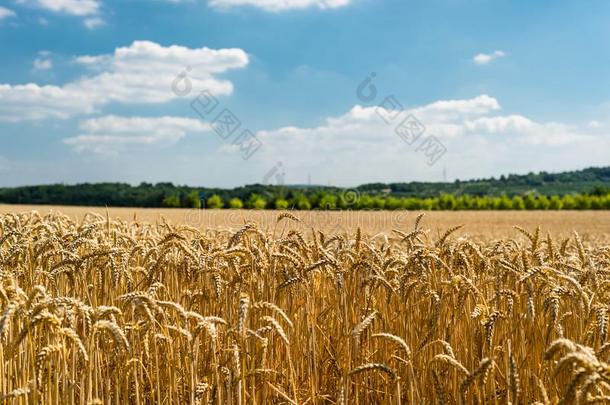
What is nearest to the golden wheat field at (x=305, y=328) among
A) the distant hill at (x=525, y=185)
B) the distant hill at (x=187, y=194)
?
the distant hill at (x=187, y=194)

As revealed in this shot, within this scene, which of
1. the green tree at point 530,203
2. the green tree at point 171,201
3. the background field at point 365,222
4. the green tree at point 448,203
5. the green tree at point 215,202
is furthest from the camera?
the green tree at point 171,201

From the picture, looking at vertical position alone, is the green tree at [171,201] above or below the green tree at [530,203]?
above

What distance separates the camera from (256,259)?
3963 mm

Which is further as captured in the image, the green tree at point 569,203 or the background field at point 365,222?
the green tree at point 569,203

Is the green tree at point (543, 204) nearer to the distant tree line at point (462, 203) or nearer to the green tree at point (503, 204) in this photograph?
the distant tree line at point (462, 203)

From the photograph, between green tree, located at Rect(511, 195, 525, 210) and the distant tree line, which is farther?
green tree, located at Rect(511, 195, 525, 210)

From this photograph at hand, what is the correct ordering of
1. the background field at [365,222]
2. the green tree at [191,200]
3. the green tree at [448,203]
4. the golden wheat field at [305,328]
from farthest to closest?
the green tree at [191,200] → the green tree at [448,203] → the background field at [365,222] → the golden wheat field at [305,328]

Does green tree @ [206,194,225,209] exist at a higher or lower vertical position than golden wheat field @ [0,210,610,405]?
higher

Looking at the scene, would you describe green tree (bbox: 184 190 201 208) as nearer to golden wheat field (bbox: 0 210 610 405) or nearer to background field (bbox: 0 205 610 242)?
background field (bbox: 0 205 610 242)

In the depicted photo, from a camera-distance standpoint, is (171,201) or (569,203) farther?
(171,201)

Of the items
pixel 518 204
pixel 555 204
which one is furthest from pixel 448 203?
pixel 555 204

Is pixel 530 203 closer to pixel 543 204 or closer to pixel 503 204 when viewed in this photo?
pixel 543 204

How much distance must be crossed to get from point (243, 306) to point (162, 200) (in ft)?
228

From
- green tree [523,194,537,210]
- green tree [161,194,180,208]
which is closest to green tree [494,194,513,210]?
green tree [523,194,537,210]
